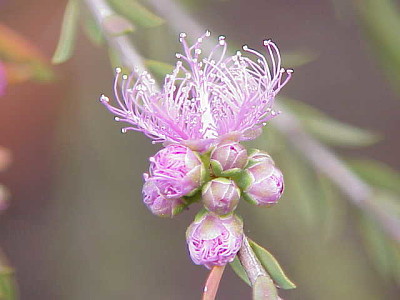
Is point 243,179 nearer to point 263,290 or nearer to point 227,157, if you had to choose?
point 227,157

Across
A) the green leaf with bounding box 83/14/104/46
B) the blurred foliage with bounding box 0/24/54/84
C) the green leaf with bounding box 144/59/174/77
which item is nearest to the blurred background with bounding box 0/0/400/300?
the blurred foliage with bounding box 0/24/54/84

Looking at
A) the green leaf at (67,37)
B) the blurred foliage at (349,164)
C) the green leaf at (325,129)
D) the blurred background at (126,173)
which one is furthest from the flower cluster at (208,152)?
the blurred background at (126,173)

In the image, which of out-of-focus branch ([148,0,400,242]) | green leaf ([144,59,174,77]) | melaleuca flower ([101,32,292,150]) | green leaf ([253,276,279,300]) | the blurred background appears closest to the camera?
green leaf ([253,276,279,300])

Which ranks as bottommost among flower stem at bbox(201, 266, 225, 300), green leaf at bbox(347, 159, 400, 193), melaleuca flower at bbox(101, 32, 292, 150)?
flower stem at bbox(201, 266, 225, 300)

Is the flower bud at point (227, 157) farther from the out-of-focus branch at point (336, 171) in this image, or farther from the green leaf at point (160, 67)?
the out-of-focus branch at point (336, 171)

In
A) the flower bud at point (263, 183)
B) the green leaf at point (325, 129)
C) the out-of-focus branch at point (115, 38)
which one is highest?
the green leaf at point (325, 129)

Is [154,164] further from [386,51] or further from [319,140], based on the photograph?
[386,51]

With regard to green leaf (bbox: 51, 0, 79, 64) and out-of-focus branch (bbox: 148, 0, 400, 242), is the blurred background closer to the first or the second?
out-of-focus branch (bbox: 148, 0, 400, 242)

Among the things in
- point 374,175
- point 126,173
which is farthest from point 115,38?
point 126,173
